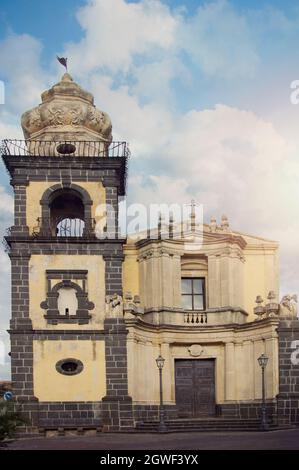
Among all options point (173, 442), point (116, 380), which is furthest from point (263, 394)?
point (173, 442)

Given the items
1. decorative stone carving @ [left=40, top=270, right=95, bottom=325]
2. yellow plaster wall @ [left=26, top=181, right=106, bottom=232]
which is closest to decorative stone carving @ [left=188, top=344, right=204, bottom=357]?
decorative stone carving @ [left=40, top=270, right=95, bottom=325]

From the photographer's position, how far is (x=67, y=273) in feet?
109

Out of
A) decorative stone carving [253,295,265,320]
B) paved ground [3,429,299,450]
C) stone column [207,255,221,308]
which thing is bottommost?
paved ground [3,429,299,450]

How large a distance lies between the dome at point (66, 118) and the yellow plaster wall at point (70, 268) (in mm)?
5283

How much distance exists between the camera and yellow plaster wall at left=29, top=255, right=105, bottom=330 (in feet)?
108

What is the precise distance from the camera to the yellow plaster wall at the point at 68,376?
32219 mm

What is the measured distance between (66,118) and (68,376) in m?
10.7

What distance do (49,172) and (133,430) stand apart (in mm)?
10876

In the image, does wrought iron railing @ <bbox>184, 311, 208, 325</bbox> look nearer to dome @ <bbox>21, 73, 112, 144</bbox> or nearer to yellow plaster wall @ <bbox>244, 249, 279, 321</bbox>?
yellow plaster wall @ <bbox>244, 249, 279, 321</bbox>

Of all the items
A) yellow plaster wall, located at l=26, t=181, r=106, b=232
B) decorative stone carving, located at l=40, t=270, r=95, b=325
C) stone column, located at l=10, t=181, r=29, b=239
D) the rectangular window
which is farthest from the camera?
the rectangular window

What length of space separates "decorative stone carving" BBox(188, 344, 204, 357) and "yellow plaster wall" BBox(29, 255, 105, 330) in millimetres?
4573

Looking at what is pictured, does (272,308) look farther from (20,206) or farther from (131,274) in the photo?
(20,206)

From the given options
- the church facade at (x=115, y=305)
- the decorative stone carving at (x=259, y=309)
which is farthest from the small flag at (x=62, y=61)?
the decorative stone carving at (x=259, y=309)

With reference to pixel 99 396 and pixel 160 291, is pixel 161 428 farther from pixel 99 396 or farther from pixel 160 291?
pixel 160 291
